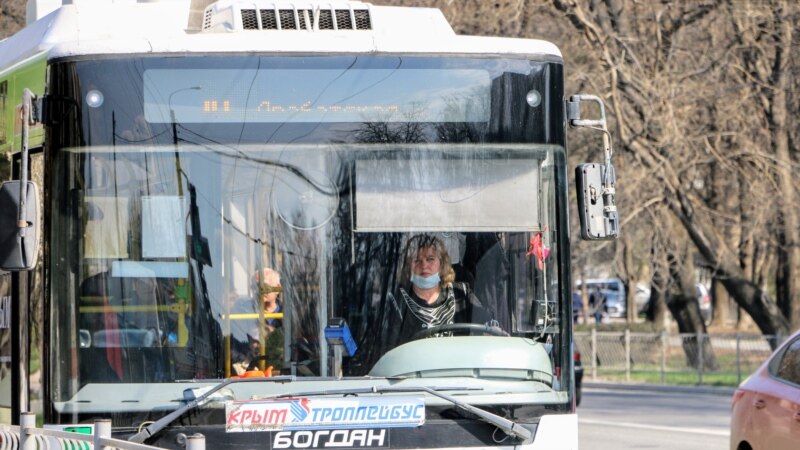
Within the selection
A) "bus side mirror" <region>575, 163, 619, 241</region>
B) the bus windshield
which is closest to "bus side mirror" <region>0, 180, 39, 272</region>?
the bus windshield

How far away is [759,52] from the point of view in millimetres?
29969

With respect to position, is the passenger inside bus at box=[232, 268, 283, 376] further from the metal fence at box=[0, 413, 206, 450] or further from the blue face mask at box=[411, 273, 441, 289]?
the metal fence at box=[0, 413, 206, 450]

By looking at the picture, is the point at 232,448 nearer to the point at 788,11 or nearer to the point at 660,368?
the point at 788,11

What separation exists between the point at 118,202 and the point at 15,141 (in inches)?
41.2

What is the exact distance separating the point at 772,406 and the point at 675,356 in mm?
23618

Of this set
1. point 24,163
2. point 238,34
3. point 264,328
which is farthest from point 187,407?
point 238,34

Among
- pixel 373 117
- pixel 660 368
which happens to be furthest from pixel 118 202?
pixel 660 368

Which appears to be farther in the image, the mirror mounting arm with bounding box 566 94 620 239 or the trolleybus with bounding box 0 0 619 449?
the mirror mounting arm with bounding box 566 94 620 239

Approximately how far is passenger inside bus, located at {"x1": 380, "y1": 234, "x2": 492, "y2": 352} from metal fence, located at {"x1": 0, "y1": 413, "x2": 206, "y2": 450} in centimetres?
155

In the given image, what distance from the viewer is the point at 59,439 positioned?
258 inches

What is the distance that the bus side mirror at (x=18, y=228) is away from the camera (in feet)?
22.5

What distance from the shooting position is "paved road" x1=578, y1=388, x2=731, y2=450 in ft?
56.4

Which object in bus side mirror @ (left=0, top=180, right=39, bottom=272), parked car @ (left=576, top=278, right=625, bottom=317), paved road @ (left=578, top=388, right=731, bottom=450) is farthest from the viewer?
parked car @ (left=576, top=278, right=625, bottom=317)

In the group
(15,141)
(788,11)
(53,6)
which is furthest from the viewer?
(788,11)
